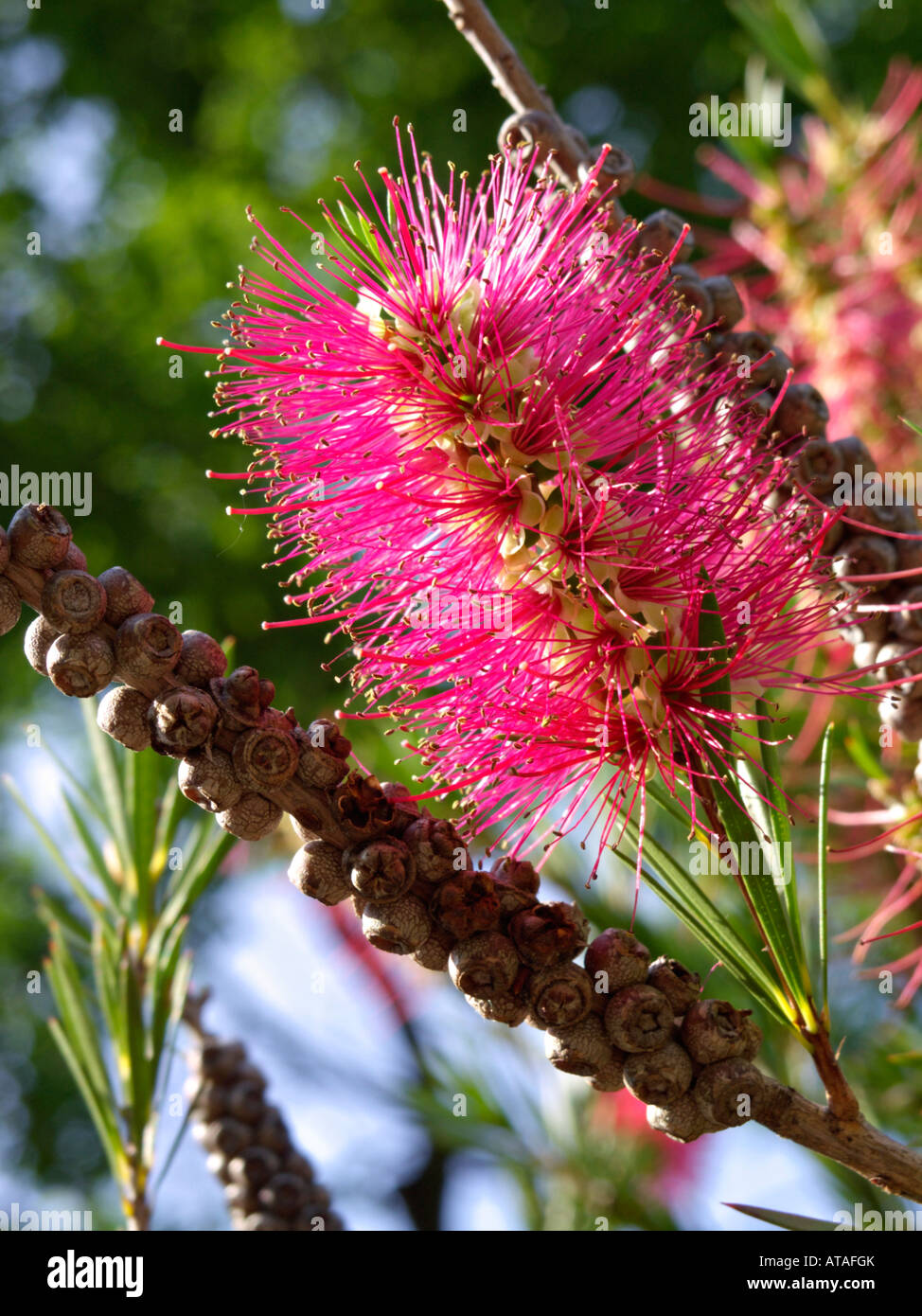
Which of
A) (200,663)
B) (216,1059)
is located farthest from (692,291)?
(216,1059)

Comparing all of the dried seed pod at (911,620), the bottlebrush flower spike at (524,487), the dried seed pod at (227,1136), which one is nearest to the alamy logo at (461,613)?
the bottlebrush flower spike at (524,487)

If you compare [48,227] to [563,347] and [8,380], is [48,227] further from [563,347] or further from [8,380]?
[563,347]

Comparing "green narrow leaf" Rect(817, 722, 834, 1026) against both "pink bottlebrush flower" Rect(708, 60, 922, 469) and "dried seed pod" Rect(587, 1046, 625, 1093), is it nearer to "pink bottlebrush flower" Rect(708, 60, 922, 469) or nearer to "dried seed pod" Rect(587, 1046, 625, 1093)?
"dried seed pod" Rect(587, 1046, 625, 1093)

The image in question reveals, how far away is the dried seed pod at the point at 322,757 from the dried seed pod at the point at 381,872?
1.2 inches

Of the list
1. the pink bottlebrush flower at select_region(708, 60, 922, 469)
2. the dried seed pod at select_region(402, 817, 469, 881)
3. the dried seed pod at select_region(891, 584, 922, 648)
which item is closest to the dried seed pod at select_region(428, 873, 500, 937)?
the dried seed pod at select_region(402, 817, 469, 881)

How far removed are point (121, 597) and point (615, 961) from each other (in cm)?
24

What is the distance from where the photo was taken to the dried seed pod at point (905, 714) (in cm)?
67

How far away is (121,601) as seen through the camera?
0.46m

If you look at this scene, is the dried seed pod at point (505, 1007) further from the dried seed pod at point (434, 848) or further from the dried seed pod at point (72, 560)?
the dried seed pod at point (72, 560)

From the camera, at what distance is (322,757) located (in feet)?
1.53

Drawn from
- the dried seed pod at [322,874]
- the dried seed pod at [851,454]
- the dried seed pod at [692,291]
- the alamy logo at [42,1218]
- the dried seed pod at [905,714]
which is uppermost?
the dried seed pod at [692,291]

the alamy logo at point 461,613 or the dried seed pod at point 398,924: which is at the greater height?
the alamy logo at point 461,613

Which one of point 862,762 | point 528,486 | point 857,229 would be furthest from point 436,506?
point 857,229

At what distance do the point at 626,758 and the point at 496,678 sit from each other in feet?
0.26
